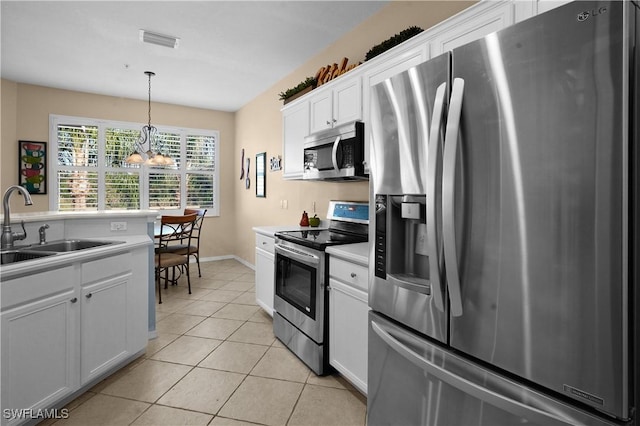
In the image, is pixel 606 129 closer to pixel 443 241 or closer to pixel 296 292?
pixel 443 241

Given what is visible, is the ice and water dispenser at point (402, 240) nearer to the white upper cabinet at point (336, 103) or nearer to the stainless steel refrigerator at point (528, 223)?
the stainless steel refrigerator at point (528, 223)

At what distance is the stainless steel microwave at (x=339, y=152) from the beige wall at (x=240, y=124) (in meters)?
0.41

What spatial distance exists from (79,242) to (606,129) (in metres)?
3.03

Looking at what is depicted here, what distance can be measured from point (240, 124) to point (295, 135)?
308 centimetres

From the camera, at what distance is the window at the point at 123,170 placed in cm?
513

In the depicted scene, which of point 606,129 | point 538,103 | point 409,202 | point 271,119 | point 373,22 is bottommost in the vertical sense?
point 409,202

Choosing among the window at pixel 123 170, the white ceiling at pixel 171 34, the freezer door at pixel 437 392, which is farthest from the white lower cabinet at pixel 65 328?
the window at pixel 123 170

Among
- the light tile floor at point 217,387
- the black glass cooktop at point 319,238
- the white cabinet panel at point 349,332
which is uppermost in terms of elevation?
the black glass cooktop at point 319,238

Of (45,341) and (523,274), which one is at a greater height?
(523,274)

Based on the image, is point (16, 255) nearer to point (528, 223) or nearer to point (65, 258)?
point (65, 258)

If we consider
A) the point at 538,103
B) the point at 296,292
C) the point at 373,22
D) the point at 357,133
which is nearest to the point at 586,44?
the point at 538,103

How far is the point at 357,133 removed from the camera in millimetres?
2480

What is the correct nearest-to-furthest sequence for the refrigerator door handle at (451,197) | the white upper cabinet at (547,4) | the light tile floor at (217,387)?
the refrigerator door handle at (451,197), the white upper cabinet at (547,4), the light tile floor at (217,387)

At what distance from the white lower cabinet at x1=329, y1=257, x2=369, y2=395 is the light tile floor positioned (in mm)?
207
